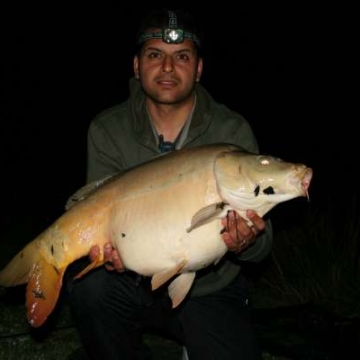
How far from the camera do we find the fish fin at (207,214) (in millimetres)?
1774

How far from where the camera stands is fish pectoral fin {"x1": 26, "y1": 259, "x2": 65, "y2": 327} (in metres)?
1.98

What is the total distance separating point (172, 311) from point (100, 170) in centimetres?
73

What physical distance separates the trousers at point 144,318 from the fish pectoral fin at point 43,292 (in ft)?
0.87

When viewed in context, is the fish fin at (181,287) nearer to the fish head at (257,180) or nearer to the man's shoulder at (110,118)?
the fish head at (257,180)

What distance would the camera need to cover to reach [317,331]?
2684mm

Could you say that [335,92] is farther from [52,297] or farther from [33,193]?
[52,297]

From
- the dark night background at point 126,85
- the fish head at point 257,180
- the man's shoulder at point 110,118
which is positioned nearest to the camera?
the fish head at point 257,180

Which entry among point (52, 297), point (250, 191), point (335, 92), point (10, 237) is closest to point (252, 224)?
point (250, 191)

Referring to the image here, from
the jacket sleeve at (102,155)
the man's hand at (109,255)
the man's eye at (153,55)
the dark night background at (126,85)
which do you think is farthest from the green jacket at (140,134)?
the dark night background at (126,85)

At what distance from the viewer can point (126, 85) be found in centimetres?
1623

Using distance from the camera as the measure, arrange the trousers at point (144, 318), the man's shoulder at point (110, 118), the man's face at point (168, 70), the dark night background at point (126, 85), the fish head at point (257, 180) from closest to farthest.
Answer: the fish head at point (257, 180) < the trousers at point (144, 318) < the man's face at point (168, 70) < the man's shoulder at point (110, 118) < the dark night background at point (126, 85)

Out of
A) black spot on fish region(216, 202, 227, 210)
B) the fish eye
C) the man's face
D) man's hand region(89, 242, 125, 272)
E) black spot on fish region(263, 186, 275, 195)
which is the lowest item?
man's hand region(89, 242, 125, 272)

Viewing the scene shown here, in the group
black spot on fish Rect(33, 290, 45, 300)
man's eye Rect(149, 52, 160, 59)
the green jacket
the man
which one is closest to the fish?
black spot on fish Rect(33, 290, 45, 300)

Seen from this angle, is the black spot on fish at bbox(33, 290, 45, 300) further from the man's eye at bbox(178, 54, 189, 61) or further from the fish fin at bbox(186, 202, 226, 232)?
the man's eye at bbox(178, 54, 189, 61)
